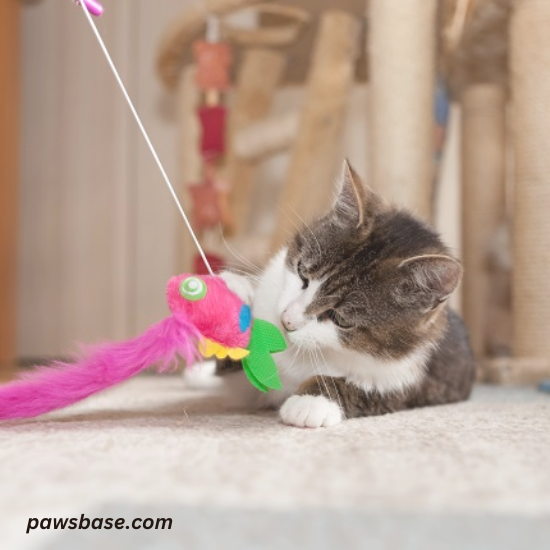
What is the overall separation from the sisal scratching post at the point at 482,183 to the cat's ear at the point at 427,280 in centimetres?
134

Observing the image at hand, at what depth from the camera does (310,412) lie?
984mm

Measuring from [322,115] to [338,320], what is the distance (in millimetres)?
1054

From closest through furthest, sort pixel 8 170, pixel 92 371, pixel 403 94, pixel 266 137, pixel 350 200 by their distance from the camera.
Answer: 1. pixel 92 371
2. pixel 350 200
3. pixel 403 94
4. pixel 266 137
5. pixel 8 170

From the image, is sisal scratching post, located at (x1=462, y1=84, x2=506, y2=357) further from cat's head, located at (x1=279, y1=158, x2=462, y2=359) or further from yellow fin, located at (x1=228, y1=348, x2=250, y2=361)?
yellow fin, located at (x1=228, y1=348, x2=250, y2=361)

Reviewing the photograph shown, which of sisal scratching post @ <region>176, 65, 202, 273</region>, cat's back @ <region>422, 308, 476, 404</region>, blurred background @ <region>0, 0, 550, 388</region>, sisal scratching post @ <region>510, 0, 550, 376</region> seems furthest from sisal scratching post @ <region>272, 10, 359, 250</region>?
cat's back @ <region>422, 308, 476, 404</region>

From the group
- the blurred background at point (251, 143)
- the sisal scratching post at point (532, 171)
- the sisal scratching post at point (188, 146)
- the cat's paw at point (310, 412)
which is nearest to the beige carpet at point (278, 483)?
the cat's paw at point (310, 412)

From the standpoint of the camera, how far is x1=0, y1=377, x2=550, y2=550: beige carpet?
54cm

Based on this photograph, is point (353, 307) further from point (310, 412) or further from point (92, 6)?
point (92, 6)

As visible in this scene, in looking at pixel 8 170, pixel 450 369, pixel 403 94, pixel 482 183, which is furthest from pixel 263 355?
pixel 8 170

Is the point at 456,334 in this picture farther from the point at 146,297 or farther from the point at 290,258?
the point at 146,297

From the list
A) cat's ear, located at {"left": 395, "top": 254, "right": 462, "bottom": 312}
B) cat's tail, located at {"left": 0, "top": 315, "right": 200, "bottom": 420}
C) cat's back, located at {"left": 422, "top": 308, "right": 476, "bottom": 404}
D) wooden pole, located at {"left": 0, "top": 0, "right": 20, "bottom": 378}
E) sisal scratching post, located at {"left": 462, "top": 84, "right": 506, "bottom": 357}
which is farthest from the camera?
wooden pole, located at {"left": 0, "top": 0, "right": 20, "bottom": 378}

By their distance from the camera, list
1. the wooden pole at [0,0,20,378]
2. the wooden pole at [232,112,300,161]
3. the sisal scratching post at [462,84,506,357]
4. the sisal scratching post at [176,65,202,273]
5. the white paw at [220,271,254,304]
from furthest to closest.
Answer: the wooden pole at [0,0,20,378] → the sisal scratching post at [462,84,506,357] → the sisal scratching post at [176,65,202,273] → the wooden pole at [232,112,300,161] → the white paw at [220,271,254,304]

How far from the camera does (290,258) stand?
1.17 m

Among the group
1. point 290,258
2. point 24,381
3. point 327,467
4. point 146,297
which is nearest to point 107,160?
point 146,297
